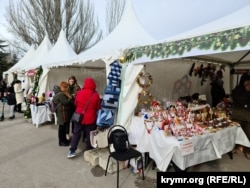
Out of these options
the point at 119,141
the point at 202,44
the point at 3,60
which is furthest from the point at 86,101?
the point at 3,60

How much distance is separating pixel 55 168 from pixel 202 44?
115 inches

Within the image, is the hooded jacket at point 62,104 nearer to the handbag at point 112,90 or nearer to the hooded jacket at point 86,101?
the hooded jacket at point 86,101

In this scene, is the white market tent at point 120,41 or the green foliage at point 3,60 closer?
the white market tent at point 120,41

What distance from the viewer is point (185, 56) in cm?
277

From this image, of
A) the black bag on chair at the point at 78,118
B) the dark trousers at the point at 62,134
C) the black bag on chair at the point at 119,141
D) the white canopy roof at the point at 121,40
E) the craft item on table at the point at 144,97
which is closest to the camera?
the black bag on chair at the point at 119,141

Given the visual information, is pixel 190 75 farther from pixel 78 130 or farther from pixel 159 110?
pixel 78 130

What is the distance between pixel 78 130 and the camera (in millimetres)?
3846

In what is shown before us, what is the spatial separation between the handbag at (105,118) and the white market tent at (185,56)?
187mm

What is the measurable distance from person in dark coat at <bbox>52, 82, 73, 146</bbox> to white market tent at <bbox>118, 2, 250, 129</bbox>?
1372mm

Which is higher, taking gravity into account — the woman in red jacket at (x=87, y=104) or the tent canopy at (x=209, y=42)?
the tent canopy at (x=209, y=42)

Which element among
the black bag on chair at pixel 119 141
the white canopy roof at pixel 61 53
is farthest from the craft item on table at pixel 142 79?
the white canopy roof at pixel 61 53

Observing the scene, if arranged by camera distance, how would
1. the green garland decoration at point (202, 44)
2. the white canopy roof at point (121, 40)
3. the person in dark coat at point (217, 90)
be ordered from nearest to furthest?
the green garland decoration at point (202, 44), the white canopy roof at point (121, 40), the person in dark coat at point (217, 90)

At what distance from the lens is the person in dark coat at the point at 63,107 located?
4387 millimetres

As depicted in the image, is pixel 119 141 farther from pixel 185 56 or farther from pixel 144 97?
pixel 185 56
